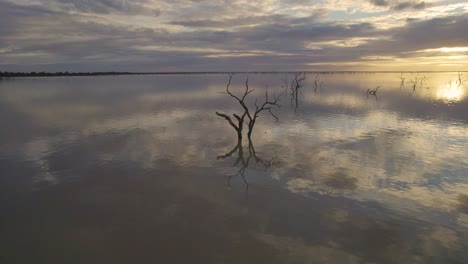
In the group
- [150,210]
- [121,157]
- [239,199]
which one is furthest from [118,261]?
[121,157]

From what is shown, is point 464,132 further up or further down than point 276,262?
further up

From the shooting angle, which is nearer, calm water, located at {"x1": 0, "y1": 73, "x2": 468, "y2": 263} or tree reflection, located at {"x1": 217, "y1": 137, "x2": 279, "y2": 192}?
calm water, located at {"x1": 0, "y1": 73, "x2": 468, "y2": 263}

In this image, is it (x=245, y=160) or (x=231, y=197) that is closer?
(x=231, y=197)

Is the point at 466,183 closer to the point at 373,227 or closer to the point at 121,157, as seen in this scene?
the point at 373,227

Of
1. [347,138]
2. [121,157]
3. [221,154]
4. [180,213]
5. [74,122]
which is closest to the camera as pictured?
[180,213]

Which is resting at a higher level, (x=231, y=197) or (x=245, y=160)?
(x=245, y=160)

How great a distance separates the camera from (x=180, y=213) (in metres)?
10.9

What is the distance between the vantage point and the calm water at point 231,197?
8781mm

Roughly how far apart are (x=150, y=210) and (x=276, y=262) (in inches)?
190

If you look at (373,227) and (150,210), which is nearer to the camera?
(373,227)

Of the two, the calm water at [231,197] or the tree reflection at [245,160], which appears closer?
the calm water at [231,197]

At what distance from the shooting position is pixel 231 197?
1236 centimetres

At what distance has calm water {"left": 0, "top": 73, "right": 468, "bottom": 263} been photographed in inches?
346

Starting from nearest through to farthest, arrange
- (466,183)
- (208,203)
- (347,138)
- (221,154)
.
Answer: (208,203)
(466,183)
(221,154)
(347,138)
